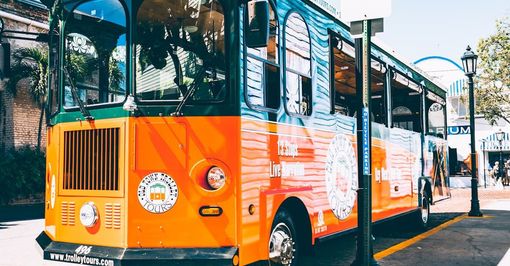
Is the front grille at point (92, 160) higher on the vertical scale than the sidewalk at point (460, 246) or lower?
higher

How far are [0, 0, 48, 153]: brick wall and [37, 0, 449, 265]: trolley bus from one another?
49.0ft

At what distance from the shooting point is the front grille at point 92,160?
196 inches

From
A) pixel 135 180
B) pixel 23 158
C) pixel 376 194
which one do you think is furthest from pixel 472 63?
pixel 23 158

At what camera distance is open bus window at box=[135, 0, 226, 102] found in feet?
16.1

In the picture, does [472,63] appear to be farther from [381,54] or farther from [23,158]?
[23,158]

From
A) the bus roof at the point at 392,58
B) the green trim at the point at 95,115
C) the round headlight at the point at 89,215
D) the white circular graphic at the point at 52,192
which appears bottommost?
the round headlight at the point at 89,215

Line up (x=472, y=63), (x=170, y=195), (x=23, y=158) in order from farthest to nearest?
(x=23, y=158) < (x=472, y=63) < (x=170, y=195)

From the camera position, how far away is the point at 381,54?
9117mm

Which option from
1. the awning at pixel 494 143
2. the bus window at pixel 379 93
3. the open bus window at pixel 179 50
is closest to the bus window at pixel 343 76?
the bus window at pixel 379 93

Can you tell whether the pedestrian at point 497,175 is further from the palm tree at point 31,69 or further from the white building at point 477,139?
the palm tree at point 31,69

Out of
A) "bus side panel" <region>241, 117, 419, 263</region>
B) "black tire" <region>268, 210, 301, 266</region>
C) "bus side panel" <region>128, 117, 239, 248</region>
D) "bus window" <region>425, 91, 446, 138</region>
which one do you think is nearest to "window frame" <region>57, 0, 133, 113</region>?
"bus side panel" <region>128, 117, 239, 248</region>

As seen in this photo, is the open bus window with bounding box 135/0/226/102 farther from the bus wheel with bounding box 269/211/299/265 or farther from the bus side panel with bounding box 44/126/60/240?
the bus wheel with bounding box 269/211/299/265

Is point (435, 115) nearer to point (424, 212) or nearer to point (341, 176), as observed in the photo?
point (424, 212)

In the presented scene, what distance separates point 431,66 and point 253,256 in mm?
42484
